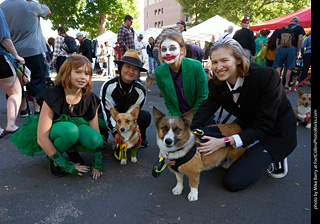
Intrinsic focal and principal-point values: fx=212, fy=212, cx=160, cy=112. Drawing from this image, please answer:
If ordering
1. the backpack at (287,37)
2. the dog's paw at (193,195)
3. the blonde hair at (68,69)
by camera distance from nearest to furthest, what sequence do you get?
the dog's paw at (193,195) < the blonde hair at (68,69) < the backpack at (287,37)

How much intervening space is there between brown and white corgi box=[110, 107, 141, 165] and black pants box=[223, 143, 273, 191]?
4.58ft

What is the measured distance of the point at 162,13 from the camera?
5588 centimetres

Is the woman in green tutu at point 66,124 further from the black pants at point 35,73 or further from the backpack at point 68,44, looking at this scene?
the backpack at point 68,44

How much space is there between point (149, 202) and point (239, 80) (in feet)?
5.72

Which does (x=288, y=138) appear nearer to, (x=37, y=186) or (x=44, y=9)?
(x=37, y=186)

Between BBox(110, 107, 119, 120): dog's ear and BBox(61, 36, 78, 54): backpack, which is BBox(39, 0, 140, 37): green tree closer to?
BBox(61, 36, 78, 54): backpack

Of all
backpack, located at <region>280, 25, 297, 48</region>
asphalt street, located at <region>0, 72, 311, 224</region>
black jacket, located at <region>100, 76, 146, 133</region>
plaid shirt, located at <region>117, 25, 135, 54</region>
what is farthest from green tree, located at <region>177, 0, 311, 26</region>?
black jacket, located at <region>100, 76, 146, 133</region>

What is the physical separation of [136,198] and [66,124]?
124cm

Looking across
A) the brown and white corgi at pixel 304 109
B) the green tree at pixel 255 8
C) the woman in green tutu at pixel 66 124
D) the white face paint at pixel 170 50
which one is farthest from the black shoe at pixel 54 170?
the green tree at pixel 255 8

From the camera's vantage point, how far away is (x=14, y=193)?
2445 mm

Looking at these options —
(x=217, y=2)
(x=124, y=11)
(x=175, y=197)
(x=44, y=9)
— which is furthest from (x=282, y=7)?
(x=175, y=197)

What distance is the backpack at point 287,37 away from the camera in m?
7.88

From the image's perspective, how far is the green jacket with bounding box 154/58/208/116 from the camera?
10.7ft

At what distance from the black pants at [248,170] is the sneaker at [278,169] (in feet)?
1.18
